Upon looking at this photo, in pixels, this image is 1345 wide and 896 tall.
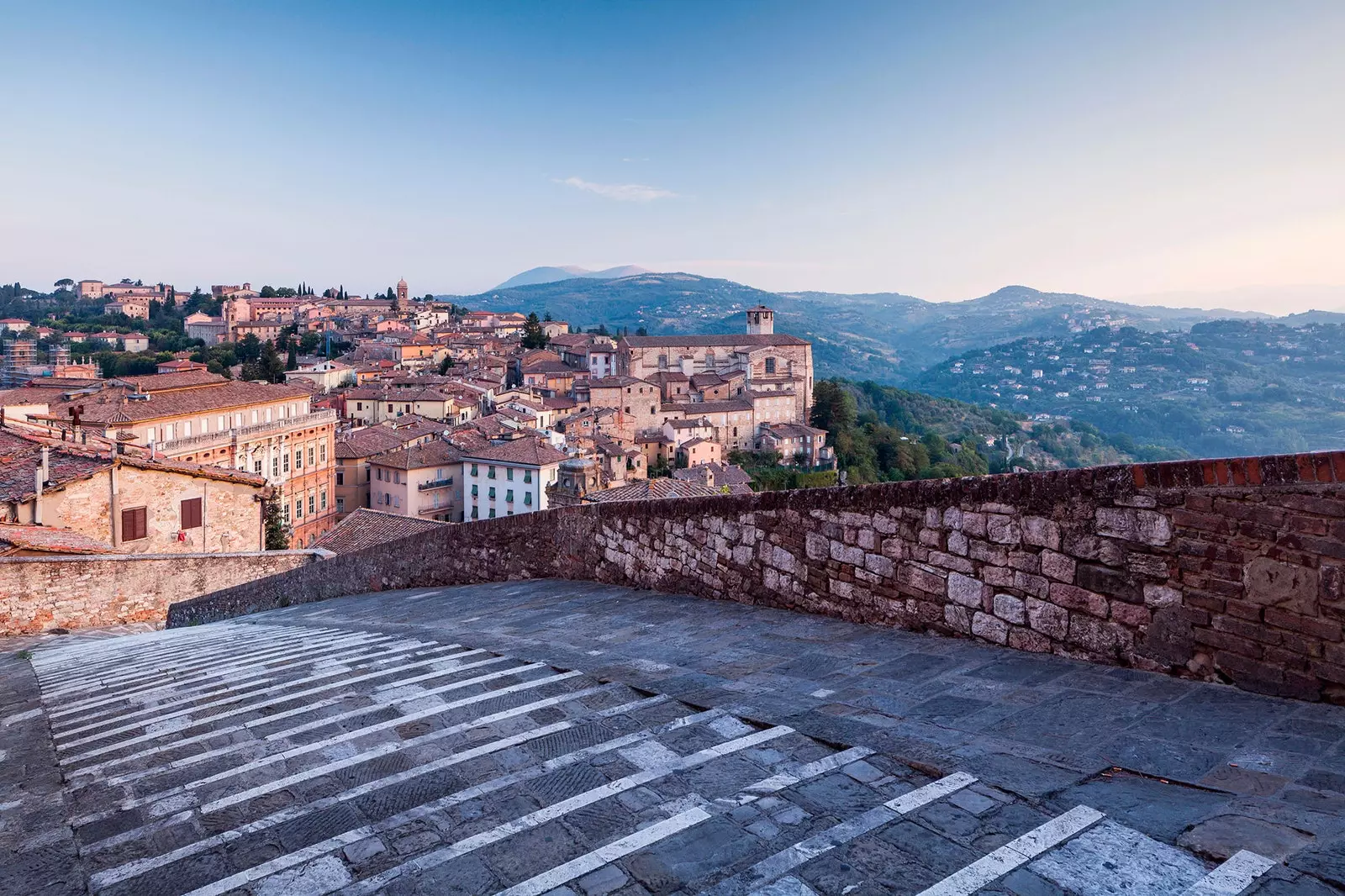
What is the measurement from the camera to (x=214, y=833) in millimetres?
3045

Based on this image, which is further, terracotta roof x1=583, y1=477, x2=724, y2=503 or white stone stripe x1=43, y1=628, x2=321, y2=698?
terracotta roof x1=583, y1=477, x2=724, y2=503

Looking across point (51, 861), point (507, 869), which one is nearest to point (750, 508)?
point (507, 869)

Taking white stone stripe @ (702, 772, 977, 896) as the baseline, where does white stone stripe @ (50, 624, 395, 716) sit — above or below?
below

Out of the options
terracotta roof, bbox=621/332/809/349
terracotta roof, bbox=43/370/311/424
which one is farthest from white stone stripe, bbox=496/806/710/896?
terracotta roof, bbox=621/332/809/349

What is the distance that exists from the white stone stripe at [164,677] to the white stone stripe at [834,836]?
4773 mm

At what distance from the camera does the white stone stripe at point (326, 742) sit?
3420 millimetres

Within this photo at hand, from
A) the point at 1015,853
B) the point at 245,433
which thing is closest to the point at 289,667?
the point at 1015,853

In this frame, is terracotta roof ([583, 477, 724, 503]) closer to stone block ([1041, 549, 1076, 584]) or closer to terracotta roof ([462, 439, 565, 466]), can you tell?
stone block ([1041, 549, 1076, 584])

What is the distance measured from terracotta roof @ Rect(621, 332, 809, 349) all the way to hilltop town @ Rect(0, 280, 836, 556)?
0.29 meters

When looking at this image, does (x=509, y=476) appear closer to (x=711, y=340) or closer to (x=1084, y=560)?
(x=1084, y=560)

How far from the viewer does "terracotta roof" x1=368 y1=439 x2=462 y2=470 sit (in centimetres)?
5381

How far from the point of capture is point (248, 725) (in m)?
4.45

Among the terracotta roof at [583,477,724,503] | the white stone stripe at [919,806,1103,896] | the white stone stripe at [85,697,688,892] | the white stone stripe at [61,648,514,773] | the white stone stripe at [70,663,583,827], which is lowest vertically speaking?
the terracotta roof at [583,477,724,503]

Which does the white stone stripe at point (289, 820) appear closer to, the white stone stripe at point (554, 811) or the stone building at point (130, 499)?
the white stone stripe at point (554, 811)
